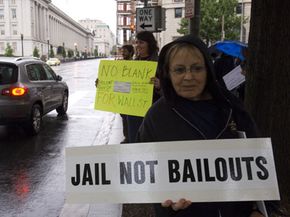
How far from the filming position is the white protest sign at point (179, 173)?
2.07 meters

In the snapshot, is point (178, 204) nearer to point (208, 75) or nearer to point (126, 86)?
point (208, 75)

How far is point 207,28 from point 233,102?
171ft

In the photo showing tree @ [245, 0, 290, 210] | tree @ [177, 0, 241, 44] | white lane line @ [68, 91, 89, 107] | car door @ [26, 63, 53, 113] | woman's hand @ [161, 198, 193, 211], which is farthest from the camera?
tree @ [177, 0, 241, 44]

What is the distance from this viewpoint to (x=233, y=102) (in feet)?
6.89

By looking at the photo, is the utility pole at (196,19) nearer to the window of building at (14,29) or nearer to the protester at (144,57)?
the protester at (144,57)

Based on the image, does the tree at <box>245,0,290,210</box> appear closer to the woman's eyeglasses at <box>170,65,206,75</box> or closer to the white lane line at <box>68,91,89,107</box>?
the woman's eyeglasses at <box>170,65,206,75</box>

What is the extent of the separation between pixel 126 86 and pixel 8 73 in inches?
189

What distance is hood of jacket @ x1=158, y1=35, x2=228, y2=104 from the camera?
2104mm

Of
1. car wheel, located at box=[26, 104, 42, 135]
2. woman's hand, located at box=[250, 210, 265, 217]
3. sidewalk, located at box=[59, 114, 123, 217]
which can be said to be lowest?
sidewalk, located at box=[59, 114, 123, 217]

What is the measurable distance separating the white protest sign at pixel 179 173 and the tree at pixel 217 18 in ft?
167

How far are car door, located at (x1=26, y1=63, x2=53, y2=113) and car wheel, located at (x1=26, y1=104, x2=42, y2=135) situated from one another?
0.25 m

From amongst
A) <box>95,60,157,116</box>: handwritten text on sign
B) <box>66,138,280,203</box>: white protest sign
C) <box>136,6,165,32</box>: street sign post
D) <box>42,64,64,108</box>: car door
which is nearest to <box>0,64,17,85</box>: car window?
<box>42,64,64,108</box>: car door

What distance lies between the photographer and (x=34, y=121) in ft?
31.1

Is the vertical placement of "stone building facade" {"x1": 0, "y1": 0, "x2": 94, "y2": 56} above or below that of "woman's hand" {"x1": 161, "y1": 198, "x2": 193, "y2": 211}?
above
